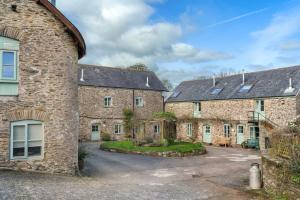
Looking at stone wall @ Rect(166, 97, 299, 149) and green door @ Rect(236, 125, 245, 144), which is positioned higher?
stone wall @ Rect(166, 97, 299, 149)

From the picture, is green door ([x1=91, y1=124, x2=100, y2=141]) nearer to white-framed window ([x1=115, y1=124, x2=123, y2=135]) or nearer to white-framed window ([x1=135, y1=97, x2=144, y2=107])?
white-framed window ([x1=115, y1=124, x2=123, y2=135])

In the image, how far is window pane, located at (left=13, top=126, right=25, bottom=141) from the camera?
1234 centimetres

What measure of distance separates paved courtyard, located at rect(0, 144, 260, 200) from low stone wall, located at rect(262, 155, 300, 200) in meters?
0.97

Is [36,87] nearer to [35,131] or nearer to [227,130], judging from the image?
[35,131]

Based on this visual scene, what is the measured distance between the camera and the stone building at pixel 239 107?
27.3 m

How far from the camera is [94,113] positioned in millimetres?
34500

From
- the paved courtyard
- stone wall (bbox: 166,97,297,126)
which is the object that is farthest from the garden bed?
stone wall (bbox: 166,97,297,126)

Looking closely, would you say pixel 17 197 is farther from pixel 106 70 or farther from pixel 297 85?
pixel 106 70

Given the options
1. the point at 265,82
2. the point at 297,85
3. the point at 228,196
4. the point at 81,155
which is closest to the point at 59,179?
the point at 81,155

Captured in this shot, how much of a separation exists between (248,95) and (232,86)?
3.55 meters

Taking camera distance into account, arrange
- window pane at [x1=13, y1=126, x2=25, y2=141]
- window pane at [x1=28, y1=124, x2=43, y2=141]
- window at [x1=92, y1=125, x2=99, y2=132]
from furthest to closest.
Result: 1. window at [x1=92, y1=125, x2=99, y2=132]
2. window pane at [x1=28, y1=124, x2=43, y2=141]
3. window pane at [x1=13, y1=126, x2=25, y2=141]

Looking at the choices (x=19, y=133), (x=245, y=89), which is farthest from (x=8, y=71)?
(x=245, y=89)

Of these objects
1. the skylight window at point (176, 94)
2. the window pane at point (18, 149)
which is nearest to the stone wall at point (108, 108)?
the skylight window at point (176, 94)

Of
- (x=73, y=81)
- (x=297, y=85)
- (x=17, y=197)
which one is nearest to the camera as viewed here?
(x=17, y=197)
